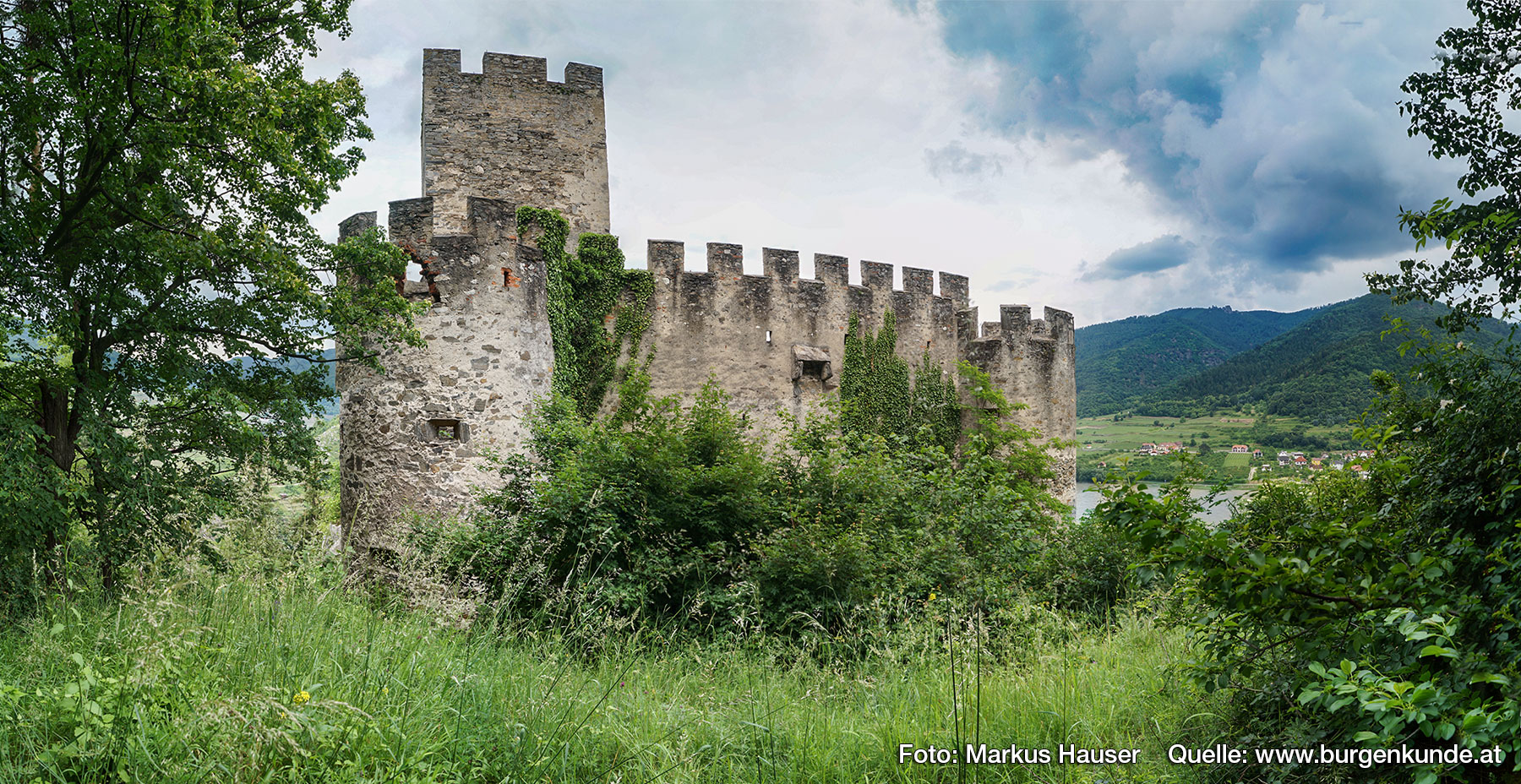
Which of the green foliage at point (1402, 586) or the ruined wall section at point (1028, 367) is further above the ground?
the ruined wall section at point (1028, 367)

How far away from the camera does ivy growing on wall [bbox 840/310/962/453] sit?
1628 cm

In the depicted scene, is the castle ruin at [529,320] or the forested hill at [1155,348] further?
the forested hill at [1155,348]

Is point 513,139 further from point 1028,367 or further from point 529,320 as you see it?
point 1028,367

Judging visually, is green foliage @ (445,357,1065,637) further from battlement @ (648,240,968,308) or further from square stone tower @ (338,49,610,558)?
battlement @ (648,240,968,308)

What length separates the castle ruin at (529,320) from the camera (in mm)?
9844

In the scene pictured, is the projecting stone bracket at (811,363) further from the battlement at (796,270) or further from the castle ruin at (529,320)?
the battlement at (796,270)

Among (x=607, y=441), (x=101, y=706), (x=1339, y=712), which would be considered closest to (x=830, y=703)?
(x=1339, y=712)

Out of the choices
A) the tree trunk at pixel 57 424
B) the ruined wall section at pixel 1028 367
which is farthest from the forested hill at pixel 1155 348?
the tree trunk at pixel 57 424

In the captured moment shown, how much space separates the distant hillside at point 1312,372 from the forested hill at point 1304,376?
2 cm

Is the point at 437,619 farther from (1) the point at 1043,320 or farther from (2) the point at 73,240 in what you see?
(1) the point at 1043,320

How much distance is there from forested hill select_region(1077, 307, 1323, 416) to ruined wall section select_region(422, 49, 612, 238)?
15559 millimetres

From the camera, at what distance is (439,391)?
9852 millimetres

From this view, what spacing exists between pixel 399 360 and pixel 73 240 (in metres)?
3.99

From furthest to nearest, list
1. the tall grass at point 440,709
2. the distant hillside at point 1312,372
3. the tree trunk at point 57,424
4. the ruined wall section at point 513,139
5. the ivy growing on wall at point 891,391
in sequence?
the ivy growing on wall at point 891,391
the ruined wall section at point 513,139
the distant hillside at point 1312,372
the tree trunk at point 57,424
the tall grass at point 440,709
